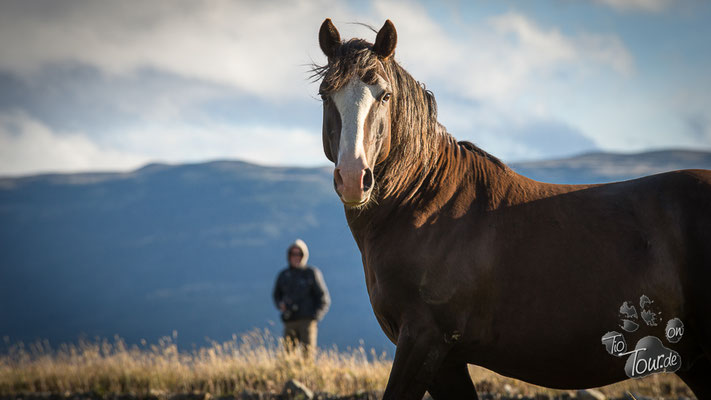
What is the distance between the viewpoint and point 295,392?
6316 millimetres

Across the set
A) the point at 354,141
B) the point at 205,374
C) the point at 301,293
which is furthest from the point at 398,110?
the point at 301,293

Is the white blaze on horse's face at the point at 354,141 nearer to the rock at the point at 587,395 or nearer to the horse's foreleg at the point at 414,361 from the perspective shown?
the horse's foreleg at the point at 414,361

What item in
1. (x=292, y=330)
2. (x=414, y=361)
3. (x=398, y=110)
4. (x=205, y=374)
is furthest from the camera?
(x=292, y=330)

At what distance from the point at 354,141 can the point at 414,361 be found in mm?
1137

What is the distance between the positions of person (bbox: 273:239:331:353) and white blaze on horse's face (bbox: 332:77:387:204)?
7.06 meters

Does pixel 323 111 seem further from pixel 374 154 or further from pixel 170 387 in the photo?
pixel 170 387

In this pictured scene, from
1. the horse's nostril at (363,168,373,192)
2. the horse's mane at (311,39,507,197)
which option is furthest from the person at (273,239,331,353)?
the horse's nostril at (363,168,373,192)

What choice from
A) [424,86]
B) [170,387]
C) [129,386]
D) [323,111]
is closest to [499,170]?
[424,86]

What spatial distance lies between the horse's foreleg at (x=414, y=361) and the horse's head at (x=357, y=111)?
723 mm

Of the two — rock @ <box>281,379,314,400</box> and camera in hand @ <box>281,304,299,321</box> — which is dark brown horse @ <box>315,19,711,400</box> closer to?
rock @ <box>281,379,314,400</box>

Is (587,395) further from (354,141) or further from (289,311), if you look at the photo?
(354,141)

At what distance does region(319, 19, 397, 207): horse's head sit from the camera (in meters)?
2.63

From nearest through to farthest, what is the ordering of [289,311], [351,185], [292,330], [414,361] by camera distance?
[351,185] < [414,361] < [289,311] < [292,330]

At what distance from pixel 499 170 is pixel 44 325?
201 meters
